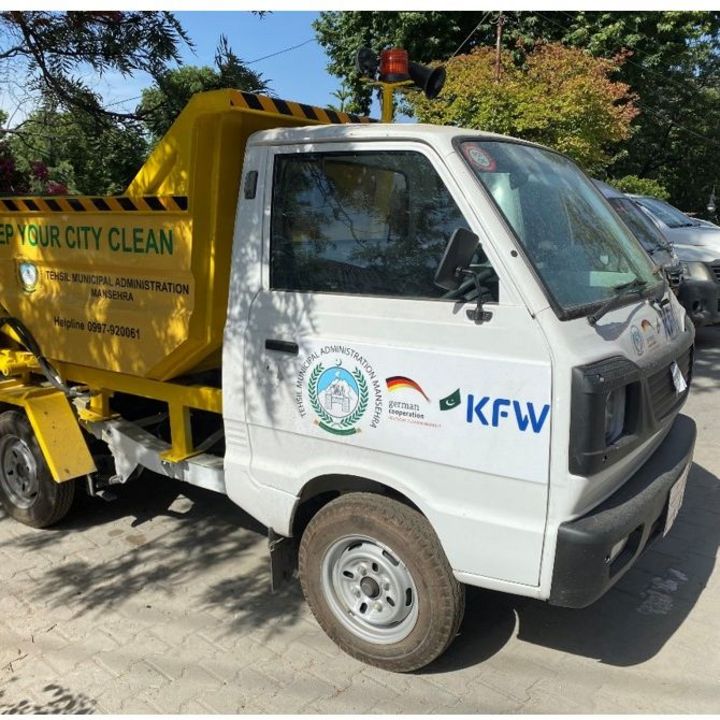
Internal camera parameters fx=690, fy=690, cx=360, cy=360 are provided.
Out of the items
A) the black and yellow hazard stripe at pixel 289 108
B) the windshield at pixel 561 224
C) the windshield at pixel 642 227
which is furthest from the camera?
the windshield at pixel 642 227

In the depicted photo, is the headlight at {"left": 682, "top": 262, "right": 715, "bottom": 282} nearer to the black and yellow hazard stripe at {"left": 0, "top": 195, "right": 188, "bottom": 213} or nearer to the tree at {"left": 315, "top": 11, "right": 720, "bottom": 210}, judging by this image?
the black and yellow hazard stripe at {"left": 0, "top": 195, "right": 188, "bottom": 213}

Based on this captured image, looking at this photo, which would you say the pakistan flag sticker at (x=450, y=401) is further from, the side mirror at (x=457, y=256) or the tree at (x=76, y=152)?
the tree at (x=76, y=152)

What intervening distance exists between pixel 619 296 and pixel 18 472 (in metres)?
3.67

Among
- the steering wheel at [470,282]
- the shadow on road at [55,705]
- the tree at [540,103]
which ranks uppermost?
the tree at [540,103]

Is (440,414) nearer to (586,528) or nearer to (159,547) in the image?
(586,528)

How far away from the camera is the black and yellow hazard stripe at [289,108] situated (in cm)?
306

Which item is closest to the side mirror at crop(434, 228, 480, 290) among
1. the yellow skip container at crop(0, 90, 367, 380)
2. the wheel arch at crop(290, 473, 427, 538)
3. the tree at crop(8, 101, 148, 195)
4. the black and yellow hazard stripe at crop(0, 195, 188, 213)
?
the wheel arch at crop(290, 473, 427, 538)

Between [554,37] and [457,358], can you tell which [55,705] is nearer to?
[457,358]

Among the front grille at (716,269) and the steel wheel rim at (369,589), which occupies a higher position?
the front grille at (716,269)

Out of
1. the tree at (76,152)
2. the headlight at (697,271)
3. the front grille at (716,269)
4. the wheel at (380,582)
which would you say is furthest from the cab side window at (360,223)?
the front grille at (716,269)

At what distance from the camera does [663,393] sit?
290 cm

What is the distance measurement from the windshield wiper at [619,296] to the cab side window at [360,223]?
1.88ft

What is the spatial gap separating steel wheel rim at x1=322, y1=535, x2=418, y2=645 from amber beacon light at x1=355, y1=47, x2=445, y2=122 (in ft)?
7.55

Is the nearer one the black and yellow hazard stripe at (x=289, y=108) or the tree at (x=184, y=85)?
the black and yellow hazard stripe at (x=289, y=108)
